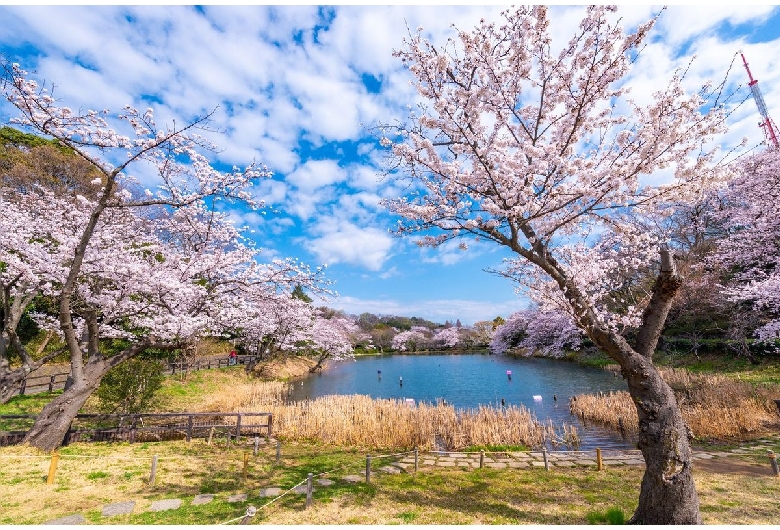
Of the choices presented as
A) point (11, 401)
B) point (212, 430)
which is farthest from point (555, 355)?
point (11, 401)

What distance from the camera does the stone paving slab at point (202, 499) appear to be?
21.5 ft

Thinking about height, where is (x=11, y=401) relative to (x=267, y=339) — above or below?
below

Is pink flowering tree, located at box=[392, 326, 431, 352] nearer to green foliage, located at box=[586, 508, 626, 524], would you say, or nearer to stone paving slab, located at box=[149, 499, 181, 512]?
stone paving slab, located at box=[149, 499, 181, 512]

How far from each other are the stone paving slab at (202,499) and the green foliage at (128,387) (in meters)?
7.73

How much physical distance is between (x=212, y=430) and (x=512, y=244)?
37.1ft

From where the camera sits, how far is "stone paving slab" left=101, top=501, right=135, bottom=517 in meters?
6.01

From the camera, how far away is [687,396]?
14727 mm

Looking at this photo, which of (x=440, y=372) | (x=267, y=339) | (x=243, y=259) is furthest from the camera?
(x=440, y=372)

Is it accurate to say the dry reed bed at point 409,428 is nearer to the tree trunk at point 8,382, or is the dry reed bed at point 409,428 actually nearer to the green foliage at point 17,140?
the tree trunk at point 8,382

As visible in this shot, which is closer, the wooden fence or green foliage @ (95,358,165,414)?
the wooden fence

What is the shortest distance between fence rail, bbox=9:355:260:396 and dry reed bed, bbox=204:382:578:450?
7625 mm

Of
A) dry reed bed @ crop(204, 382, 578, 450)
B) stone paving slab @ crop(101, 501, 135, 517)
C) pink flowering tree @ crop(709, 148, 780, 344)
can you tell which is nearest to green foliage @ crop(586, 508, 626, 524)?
dry reed bed @ crop(204, 382, 578, 450)

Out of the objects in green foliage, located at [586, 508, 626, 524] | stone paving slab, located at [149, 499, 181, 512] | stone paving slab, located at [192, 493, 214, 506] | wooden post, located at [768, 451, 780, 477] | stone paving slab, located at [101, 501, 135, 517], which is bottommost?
stone paving slab, located at [192, 493, 214, 506]

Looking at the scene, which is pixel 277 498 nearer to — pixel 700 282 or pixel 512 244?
pixel 512 244
